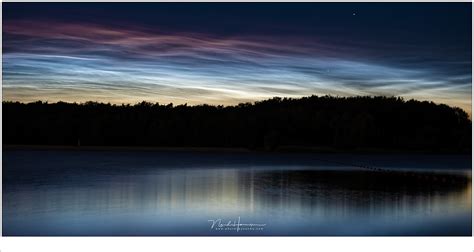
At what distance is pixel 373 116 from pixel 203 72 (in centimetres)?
1620

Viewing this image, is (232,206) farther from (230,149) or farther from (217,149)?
(217,149)

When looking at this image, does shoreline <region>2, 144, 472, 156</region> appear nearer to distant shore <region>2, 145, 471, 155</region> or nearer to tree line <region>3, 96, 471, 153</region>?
distant shore <region>2, 145, 471, 155</region>

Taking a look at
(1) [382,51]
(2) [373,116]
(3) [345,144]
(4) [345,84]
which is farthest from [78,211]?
(3) [345,144]

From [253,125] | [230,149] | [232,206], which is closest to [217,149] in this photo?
[230,149]

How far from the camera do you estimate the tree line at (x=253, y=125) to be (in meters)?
30.3

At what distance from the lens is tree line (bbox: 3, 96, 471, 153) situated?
99.6 ft

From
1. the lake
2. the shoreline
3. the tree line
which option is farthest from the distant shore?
the lake

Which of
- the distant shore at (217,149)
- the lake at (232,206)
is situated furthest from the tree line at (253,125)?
the lake at (232,206)

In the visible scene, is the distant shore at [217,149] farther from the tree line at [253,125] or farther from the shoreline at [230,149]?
the tree line at [253,125]

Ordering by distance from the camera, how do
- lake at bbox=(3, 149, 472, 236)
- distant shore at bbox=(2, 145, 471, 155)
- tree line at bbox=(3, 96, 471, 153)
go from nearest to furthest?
lake at bbox=(3, 149, 472, 236), tree line at bbox=(3, 96, 471, 153), distant shore at bbox=(2, 145, 471, 155)

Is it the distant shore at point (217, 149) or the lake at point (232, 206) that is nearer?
the lake at point (232, 206)

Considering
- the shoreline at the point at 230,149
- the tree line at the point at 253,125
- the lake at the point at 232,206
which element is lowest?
the lake at the point at 232,206

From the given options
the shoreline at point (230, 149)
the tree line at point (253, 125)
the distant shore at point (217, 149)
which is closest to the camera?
the tree line at point (253, 125)

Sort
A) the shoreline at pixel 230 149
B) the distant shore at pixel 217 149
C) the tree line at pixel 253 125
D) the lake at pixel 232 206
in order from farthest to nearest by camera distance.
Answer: the distant shore at pixel 217 149 < the shoreline at pixel 230 149 < the tree line at pixel 253 125 < the lake at pixel 232 206
